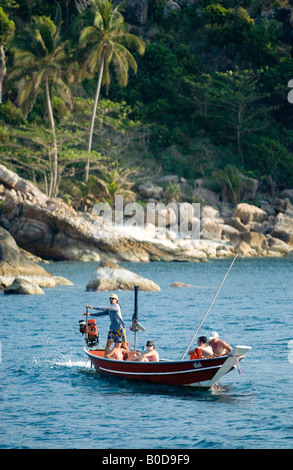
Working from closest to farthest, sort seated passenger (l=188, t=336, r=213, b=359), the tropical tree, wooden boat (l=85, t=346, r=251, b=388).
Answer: wooden boat (l=85, t=346, r=251, b=388)
seated passenger (l=188, t=336, r=213, b=359)
the tropical tree

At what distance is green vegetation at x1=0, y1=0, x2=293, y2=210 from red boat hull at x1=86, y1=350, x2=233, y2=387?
1607 inches

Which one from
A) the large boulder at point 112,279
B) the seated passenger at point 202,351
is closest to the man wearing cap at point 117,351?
the seated passenger at point 202,351

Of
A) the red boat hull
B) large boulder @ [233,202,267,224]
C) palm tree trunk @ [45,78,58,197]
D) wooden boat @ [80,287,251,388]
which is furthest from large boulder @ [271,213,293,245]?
the red boat hull

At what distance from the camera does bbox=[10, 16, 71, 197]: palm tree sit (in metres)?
59.4

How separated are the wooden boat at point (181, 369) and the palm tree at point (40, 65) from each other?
40940 mm

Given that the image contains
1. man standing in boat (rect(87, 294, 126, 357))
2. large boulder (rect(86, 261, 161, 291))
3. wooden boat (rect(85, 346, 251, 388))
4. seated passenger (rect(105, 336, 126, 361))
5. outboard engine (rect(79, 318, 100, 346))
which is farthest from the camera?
large boulder (rect(86, 261, 161, 291))

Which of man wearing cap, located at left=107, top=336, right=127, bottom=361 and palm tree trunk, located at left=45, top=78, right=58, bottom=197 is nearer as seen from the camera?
man wearing cap, located at left=107, top=336, right=127, bottom=361

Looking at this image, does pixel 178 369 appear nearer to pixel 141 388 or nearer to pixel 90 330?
pixel 141 388

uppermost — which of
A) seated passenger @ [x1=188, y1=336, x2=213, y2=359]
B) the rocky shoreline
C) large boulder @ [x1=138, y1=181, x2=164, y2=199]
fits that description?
seated passenger @ [x1=188, y1=336, x2=213, y2=359]

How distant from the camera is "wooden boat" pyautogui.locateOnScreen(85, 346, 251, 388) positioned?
18500mm

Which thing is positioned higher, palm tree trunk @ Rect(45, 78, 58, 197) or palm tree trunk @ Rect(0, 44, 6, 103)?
palm tree trunk @ Rect(0, 44, 6, 103)

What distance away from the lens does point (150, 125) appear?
70000mm

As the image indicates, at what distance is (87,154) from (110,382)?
136 feet

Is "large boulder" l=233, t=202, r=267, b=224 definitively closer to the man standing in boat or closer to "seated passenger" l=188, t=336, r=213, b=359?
the man standing in boat
